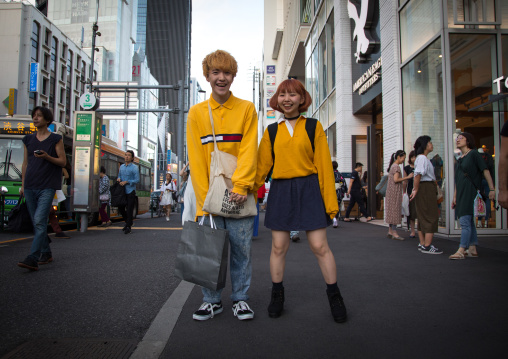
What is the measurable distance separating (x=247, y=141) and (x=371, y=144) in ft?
31.2

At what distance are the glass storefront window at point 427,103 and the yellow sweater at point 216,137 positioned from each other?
245 inches

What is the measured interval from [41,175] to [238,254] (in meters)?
3.04

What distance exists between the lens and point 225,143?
2.56 meters

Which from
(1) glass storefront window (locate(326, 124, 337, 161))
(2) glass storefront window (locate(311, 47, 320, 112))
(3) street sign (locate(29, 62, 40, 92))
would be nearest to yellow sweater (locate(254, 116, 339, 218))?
(1) glass storefront window (locate(326, 124, 337, 161))

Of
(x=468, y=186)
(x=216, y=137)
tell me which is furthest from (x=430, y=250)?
(x=216, y=137)

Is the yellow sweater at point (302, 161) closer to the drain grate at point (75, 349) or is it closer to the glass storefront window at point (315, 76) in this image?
the drain grate at point (75, 349)

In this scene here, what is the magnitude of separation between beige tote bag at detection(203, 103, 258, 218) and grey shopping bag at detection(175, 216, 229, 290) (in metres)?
0.14

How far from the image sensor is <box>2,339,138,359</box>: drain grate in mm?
1993

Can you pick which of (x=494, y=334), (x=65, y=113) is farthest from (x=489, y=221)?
(x=65, y=113)

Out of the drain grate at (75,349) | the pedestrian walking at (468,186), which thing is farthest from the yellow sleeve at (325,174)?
the pedestrian walking at (468,186)

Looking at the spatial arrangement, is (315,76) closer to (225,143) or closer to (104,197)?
(104,197)

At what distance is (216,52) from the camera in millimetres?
2645

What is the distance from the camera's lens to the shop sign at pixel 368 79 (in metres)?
11.3

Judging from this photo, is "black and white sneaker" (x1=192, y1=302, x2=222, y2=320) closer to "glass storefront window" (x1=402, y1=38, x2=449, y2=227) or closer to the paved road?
the paved road
